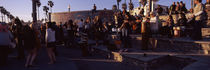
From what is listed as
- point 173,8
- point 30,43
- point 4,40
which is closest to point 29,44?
point 30,43

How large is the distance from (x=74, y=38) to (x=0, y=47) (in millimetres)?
6498

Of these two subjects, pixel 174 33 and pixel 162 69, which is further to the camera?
pixel 174 33

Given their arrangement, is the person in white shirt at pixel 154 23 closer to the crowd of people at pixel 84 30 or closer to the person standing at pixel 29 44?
the crowd of people at pixel 84 30

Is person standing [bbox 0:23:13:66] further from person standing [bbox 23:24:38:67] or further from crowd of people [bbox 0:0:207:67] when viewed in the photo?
person standing [bbox 23:24:38:67]

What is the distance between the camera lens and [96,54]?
913cm

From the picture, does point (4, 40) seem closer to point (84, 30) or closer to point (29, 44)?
point (29, 44)

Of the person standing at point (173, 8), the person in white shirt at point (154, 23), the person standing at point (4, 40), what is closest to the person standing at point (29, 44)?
the person standing at point (4, 40)

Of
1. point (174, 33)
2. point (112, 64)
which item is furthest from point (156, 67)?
point (174, 33)

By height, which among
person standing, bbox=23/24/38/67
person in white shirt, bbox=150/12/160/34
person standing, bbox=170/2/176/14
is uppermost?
person standing, bbox=170/2/176/14

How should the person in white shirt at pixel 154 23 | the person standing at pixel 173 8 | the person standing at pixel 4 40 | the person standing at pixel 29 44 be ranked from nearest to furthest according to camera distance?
the person standing at pixel 4 40, the person standing at pixel 29 44, the person in white shirt at pixel 154 23, the person standing at pixel 173 8

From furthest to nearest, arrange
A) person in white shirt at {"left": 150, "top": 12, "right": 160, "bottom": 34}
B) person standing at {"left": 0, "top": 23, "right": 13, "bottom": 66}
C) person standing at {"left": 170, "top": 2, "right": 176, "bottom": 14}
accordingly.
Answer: person standing at {"left": 170, "top": 2, "right": 176, "bottom": 14} → person in white shirt at {"left": 150, "top": 12, "right": 160, "bottom": 34} → person standing at {"left": 0, "top": 23, "right": 13, "bottom": 66}

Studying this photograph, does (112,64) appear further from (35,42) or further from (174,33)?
(174,33)

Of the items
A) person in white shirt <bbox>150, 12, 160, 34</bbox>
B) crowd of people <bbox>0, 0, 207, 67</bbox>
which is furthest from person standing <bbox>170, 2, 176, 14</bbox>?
person in white shirt <bbox>150, 12, 160, 34</bbox>

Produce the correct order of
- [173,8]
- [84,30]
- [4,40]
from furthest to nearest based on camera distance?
[173,8], [84,30], [4,40]
